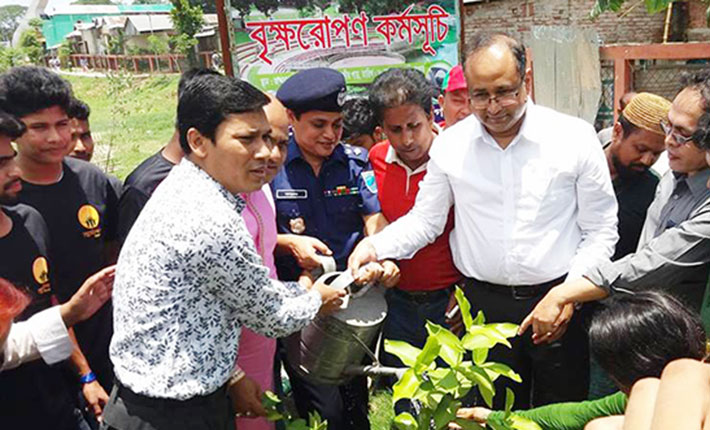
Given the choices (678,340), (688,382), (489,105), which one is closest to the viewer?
(688,382)

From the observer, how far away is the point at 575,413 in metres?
2.00

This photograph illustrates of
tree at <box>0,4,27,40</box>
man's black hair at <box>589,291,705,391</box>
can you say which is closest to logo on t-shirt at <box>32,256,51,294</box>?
man's black hair at <box>589,291,705,391</box>

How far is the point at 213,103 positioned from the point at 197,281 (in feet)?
1.67

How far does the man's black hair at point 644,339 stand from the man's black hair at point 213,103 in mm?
1195

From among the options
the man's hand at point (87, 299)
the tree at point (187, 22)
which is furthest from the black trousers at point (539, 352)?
the tree at point (187, 22)

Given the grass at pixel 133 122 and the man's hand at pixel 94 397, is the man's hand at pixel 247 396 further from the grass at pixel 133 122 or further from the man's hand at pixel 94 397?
the grass at pixel 133 122

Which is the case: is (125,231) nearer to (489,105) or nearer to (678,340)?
(489,105)

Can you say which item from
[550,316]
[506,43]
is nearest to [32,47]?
[506,43]

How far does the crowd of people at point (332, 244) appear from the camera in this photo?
1762 mm

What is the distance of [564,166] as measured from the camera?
2.23m

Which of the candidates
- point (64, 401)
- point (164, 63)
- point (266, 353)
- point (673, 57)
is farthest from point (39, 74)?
point (164, 63)

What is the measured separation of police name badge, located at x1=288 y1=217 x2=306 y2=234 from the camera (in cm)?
262

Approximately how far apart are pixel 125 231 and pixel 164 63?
61.7 ft

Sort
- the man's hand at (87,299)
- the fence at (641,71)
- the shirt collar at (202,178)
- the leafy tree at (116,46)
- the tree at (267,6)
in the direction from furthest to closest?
1. the leafy tree at (116,46)
2. the fence at (641,71)
3. the tree at (267,6)
4. the man's hand at (87,299)
5. the shirt collar at (202,178)
